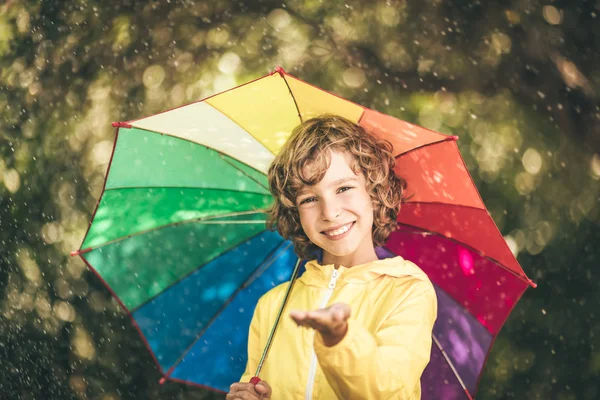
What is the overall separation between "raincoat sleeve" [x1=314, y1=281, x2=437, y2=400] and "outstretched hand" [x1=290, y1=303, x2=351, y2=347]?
17 mm

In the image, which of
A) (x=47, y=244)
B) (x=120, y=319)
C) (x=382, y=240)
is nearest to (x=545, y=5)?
(x=382, y=240)

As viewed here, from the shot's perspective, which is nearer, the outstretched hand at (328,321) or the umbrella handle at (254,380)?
the outstretched hand at (328,321)

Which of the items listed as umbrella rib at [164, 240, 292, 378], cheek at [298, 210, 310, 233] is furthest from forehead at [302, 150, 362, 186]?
umbrella rib at [164, 240, 292, 378]

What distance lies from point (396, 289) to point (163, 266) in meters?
0.73

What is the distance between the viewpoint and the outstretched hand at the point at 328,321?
1.32 meters

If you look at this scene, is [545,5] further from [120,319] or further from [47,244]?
[47,244]

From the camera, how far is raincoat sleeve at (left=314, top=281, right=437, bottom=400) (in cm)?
148

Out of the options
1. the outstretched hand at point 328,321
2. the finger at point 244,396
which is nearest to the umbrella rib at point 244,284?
the finger at point 244,396

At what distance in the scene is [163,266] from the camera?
2062 mm

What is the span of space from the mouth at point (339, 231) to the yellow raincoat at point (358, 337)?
9cm

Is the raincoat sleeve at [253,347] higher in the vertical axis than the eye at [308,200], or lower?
lower

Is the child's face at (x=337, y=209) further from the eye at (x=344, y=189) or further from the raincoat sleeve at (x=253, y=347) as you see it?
the raincoat sleeve at (x=253, y=347)

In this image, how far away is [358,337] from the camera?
149cm

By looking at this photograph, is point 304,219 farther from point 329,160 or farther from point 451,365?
point 451,365
